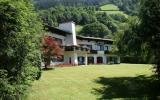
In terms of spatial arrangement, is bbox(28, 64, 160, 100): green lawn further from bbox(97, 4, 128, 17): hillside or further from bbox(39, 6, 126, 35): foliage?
bbox(97, 4, 128, 17): hillside

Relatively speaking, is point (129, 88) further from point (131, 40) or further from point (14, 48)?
point (14, 48)

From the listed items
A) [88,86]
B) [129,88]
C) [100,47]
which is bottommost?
[129,88]

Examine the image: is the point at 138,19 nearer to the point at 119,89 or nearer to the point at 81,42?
the point at 119,89

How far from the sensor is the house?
6769 cm

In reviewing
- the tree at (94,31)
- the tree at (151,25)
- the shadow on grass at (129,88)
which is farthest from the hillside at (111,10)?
the tree at (151,25)

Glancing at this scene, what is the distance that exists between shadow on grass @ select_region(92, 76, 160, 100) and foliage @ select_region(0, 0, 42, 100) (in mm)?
10891

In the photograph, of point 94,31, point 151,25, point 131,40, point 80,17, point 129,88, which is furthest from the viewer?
point 80,17

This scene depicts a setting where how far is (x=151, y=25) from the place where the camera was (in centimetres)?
3959

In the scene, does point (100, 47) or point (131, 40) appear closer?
point (131, 40)

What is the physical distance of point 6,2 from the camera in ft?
74.7

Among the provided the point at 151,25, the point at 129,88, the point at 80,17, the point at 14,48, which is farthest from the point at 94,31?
the point at 14,48

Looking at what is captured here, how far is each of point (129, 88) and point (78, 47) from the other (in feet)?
105

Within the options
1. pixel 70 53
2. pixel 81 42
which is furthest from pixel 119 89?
pixel 81 42

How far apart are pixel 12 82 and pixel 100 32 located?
11178cm
